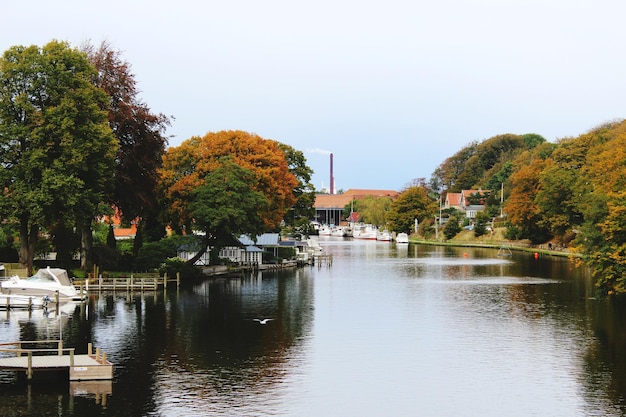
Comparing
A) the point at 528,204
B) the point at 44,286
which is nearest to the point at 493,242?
the point at 528,204

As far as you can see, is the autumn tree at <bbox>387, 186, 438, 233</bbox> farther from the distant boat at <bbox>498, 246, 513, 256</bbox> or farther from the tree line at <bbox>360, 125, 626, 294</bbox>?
the distant boat at <bbox>498, 246, 513, 256</bbox>

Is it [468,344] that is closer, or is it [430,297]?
[468,344]

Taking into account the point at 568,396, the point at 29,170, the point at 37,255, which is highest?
the point at 29,170

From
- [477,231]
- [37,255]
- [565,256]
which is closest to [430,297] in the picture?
[37,255]

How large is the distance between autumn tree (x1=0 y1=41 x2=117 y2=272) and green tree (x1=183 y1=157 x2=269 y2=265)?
13.6 metres

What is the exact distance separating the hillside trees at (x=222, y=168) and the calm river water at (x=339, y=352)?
32.7ft

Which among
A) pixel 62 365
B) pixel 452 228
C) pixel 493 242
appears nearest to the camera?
pixel 62 365

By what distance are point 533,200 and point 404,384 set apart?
92716 millimetres

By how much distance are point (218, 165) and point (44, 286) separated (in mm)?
27673

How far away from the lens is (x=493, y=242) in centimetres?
14025

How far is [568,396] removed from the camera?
3116 cm

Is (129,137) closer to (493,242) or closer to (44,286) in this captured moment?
(44,286)

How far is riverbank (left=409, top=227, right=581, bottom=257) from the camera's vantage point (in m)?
115

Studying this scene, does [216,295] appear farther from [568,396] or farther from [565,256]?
[565,256]
